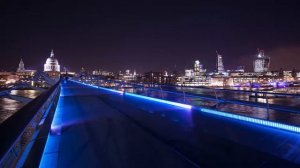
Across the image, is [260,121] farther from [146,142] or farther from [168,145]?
[146,142]

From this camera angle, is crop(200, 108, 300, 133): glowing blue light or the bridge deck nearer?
the bridge deck

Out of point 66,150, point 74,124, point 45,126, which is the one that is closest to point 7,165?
point 66,150

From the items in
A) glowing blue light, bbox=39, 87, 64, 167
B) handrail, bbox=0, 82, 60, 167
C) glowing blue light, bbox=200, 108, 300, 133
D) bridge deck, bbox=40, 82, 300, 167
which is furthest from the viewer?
glowing blue light, bbox=200, 108, 300, 133

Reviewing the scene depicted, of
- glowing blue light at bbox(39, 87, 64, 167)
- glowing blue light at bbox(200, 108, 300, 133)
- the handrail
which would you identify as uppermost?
the handrail

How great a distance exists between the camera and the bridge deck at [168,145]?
545 cm

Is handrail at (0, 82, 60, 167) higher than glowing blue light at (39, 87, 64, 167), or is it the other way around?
handrail at (0, 82, 60, 167)

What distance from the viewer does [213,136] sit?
7672mm

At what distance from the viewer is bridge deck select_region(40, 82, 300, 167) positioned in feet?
17.9

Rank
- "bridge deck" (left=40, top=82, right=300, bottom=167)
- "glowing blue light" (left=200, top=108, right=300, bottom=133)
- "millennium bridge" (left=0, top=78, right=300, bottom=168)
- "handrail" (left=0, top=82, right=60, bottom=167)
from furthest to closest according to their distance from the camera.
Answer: "glowing blue light" (left=200, top=108, right=300, bottom=133), "bridge deck" (left=40, top=82, right=300, bottom=167), "millennium bridge" (left=0, top=78, right=300, bottom=168), "handrail" (left=0, top=82, right=60, bottom=167)

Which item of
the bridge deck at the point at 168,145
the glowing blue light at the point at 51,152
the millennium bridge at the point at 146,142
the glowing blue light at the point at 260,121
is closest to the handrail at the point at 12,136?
the millennium bridge at the point at 146,142

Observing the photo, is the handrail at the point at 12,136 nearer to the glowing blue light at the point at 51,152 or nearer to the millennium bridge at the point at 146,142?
the millennium bridge at the point at 146,142

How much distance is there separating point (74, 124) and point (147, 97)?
11640 mm

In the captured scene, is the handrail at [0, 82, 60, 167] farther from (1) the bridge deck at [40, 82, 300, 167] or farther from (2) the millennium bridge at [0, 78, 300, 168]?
(1) the bridge deck at [40, 82, 300, 167]

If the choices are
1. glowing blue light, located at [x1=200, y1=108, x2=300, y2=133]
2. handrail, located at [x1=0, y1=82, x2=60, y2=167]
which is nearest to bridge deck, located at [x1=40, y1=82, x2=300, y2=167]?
glowing blue light, located at [x1=200, y1=108, x2=300, y2=133]
